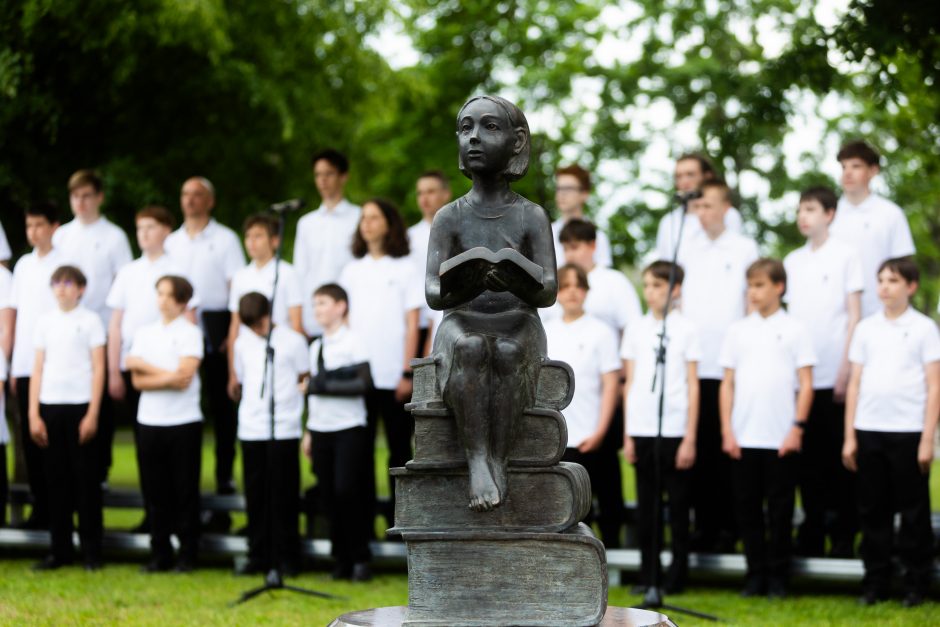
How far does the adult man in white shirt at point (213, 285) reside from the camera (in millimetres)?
10859

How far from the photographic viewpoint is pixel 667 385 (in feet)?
29.9

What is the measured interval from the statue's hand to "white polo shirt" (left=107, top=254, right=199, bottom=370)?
480 cm

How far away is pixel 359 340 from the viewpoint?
381 inches

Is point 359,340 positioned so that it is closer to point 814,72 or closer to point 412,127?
→ point 814,72

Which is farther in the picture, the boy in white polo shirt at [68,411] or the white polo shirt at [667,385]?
the boy in white polo shirt at [68,411]

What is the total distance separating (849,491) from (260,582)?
4267 mm

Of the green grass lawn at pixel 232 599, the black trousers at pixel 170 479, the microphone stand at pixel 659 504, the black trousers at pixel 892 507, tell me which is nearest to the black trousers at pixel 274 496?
the green grass lawn at pixel 232 599

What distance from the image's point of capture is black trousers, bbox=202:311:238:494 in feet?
35.6

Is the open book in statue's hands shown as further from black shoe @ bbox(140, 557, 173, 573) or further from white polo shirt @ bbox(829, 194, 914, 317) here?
black shoe @ bbox(140, 557, 173, 573)

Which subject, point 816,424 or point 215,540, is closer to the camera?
point 816,424

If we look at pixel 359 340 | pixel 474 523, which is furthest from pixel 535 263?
pixel 359 340

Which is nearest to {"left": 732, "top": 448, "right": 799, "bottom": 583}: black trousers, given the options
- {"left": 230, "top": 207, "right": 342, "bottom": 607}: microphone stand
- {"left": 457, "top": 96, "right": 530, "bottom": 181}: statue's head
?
{"left": 230, "top": 207, "right": 342, "bottom": 607}: microphone stand

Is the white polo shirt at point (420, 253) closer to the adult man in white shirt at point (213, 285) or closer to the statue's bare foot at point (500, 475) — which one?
the adult man in white shirt at point (213, 285)

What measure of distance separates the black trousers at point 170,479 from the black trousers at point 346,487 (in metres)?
0.94
